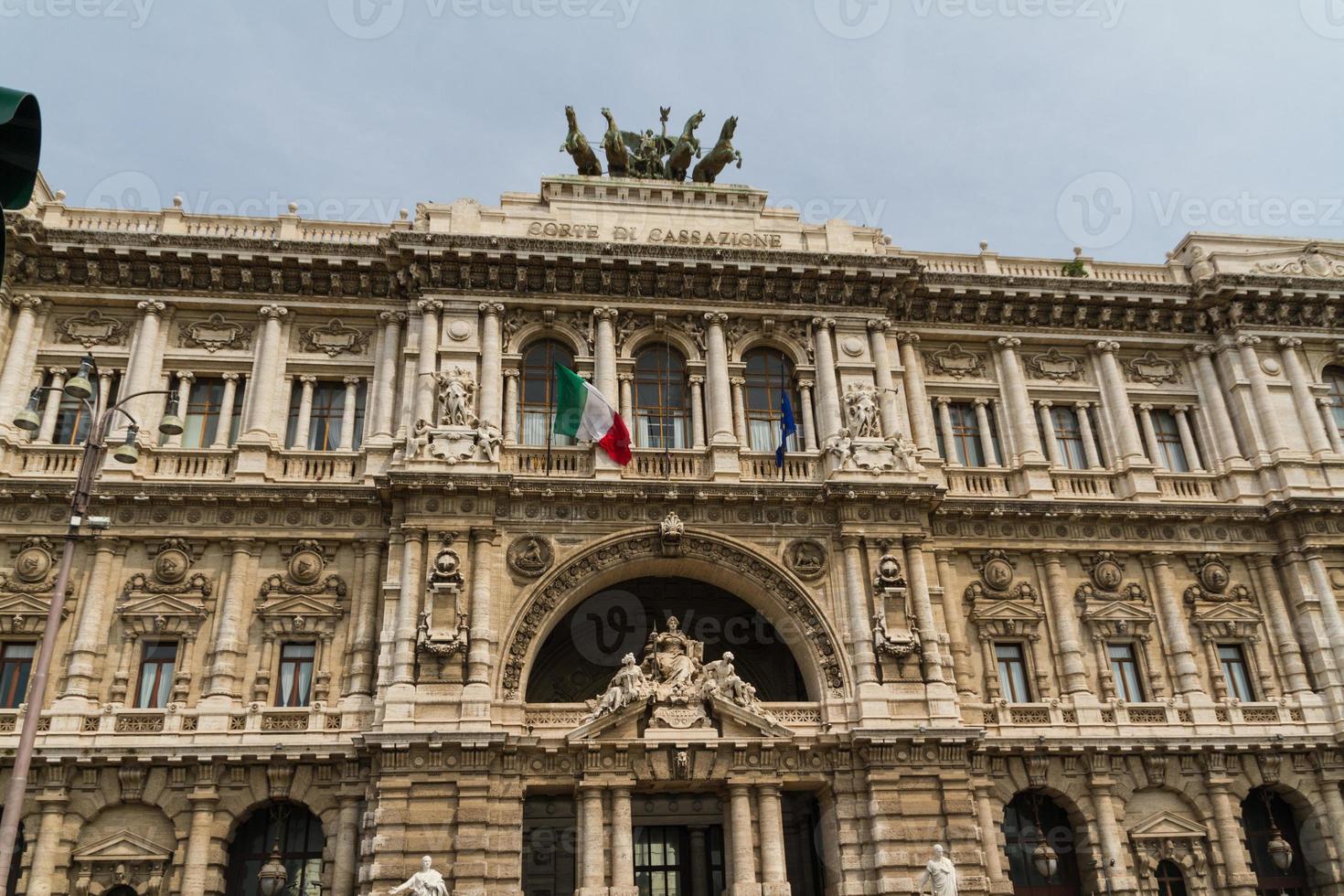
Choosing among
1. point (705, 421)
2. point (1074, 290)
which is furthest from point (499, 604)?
point (1074, 290)

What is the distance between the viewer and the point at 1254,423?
99.3ft

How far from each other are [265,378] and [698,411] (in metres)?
11.5

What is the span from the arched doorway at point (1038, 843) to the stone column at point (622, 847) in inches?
364

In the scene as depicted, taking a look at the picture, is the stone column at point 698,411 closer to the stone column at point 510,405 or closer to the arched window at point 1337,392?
the stone column at point 510,405

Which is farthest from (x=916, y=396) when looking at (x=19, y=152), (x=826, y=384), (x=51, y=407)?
(x=19, y=152)

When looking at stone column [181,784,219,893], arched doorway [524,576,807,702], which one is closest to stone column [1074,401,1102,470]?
arched doorway [524,576,807,702]

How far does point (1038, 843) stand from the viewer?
83.3ft

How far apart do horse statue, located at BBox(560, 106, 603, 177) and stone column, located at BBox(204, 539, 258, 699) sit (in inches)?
578

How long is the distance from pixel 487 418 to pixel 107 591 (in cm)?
978

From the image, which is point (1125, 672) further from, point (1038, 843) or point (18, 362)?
point (18, 362)

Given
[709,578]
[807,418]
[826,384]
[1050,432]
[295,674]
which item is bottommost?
[295,674]

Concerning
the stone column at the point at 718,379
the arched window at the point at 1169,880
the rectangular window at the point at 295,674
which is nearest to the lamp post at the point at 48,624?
the rectangular window at the point at 295,674

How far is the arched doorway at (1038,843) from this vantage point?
2512 centimetres

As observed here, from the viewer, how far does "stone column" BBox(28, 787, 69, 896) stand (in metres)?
21.7
